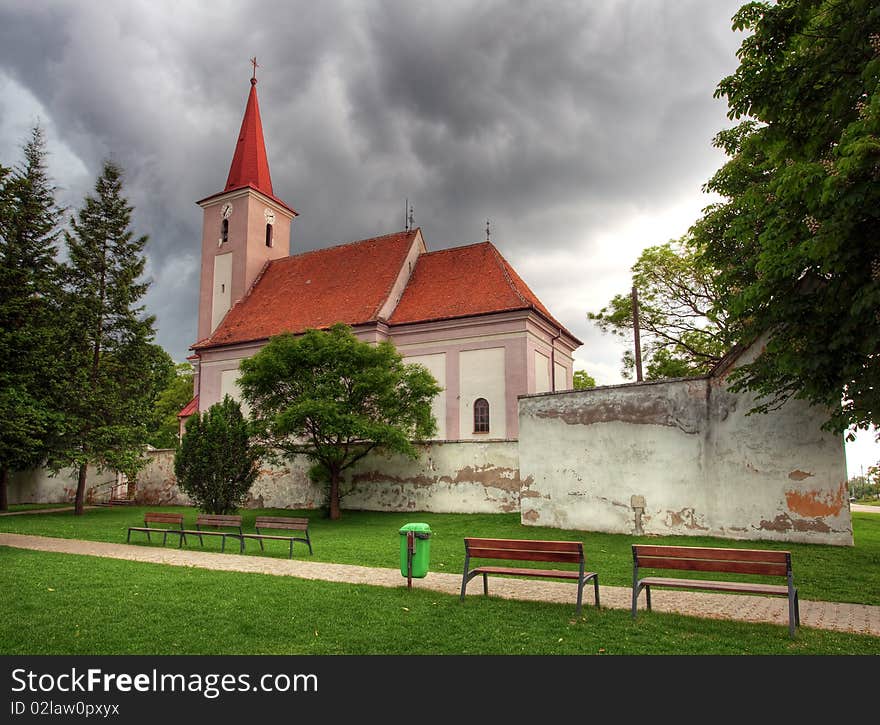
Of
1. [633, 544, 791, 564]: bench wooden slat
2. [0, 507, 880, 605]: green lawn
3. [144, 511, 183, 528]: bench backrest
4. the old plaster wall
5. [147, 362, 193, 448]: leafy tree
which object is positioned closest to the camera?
[633, 544, 791, 564]: bench wooden slat

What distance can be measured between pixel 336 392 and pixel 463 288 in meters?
10.6

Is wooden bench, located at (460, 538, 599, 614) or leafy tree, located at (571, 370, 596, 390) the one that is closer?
wooden bench, located at (460, 538, 599, 614)

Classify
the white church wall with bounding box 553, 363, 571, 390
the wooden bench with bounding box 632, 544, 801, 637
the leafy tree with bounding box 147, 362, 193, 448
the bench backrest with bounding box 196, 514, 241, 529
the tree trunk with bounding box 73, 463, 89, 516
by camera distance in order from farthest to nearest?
the leafy tree with bounding box 147, 362, 193, 448
the white church wall with bounding box 553, 363, 571, 390
the tree trunk with bounding box 73, 463, 89, 516
the bench backrest with bounding box 196, 514, 241, 529
the wooden bench with bounding box 632, 544, 801, 637

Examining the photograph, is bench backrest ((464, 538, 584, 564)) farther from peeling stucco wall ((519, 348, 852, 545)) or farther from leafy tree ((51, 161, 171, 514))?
leafy tree ((51, 161, 171, 514))

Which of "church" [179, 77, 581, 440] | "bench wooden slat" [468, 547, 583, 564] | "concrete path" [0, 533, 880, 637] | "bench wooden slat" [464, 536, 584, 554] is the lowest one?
"concrete path" [0, 533, 880, 637]

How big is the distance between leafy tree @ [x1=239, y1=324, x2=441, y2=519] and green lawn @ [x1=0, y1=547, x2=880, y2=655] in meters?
11.4

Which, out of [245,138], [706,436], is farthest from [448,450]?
[245,138]

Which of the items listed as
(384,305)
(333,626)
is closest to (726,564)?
(333,626)

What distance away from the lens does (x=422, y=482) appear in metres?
21.3

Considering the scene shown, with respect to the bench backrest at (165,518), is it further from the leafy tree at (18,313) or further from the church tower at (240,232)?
the church tower at (240,232)

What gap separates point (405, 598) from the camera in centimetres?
809

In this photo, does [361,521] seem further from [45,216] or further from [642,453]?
[45,216]

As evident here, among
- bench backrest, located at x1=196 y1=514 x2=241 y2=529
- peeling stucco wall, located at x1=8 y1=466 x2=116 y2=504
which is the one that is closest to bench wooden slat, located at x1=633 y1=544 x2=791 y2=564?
bench backrest, located at x1=196 y1=514 x2=241 y2=529

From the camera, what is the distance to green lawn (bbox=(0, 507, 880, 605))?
391 inches
